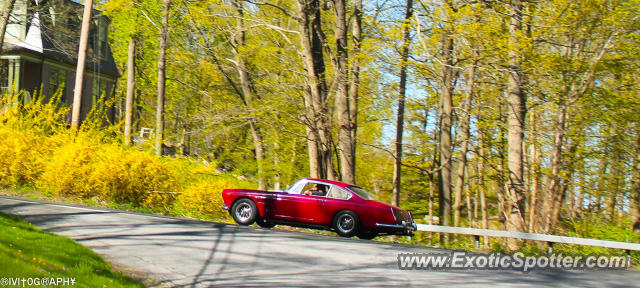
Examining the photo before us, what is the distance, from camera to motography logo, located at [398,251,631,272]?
12172 millimetres

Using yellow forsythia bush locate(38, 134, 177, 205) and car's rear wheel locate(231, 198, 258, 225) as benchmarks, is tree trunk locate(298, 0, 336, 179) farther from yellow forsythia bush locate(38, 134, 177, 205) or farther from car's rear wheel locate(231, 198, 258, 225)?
car's rear wheel locate(231, 198, 258, 225)

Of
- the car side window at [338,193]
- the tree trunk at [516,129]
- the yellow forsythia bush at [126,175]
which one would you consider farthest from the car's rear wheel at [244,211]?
the tree trunk at [516,129]

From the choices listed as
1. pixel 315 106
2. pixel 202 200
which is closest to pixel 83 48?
pixel 202 200

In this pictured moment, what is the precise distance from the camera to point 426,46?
21641mm

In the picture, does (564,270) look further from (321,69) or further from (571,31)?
(321,69)

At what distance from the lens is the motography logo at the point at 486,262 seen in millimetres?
12172

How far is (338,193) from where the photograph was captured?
55.8 ft

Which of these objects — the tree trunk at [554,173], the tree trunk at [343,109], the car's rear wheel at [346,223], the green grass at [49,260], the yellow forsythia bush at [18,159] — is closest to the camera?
the green grass at [49,260]

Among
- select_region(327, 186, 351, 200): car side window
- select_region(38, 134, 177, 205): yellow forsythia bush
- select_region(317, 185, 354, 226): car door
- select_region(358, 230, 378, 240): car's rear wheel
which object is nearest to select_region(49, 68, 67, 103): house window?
select_region(38, 134, 177, 205): yellow forsythia bush

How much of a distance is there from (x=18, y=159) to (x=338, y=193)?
11.1 m

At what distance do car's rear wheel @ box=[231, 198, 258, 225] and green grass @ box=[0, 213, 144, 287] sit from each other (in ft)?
19.5

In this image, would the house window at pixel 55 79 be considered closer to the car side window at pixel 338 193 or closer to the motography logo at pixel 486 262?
the car side window at pixel 338 193

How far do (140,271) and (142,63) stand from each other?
39.3m

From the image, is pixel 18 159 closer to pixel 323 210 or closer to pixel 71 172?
pixel 71 172
